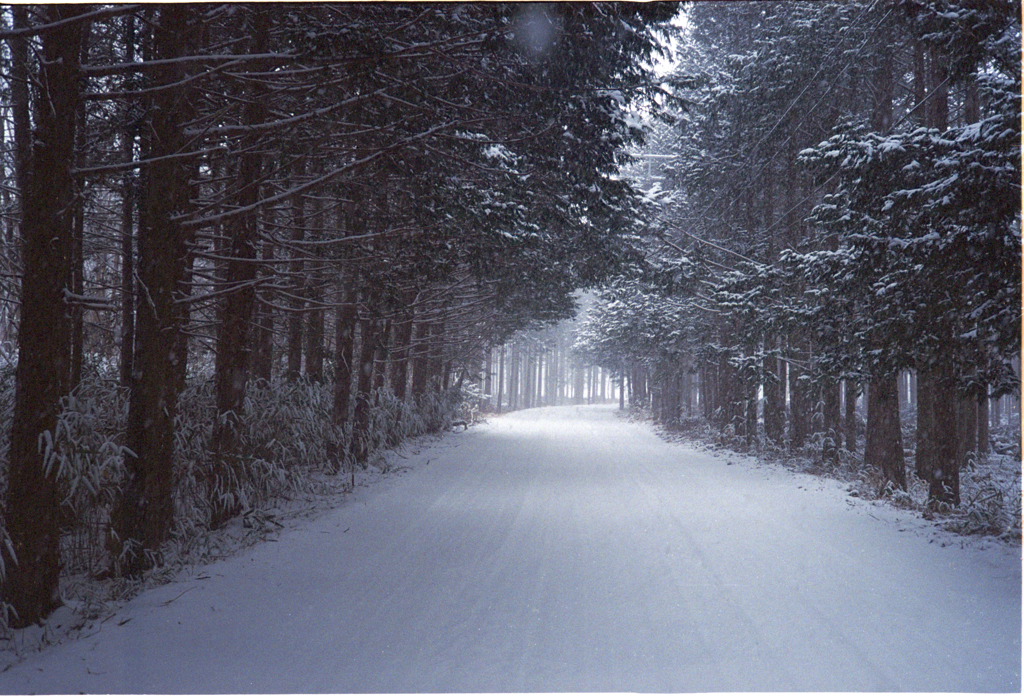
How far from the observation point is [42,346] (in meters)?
4.02

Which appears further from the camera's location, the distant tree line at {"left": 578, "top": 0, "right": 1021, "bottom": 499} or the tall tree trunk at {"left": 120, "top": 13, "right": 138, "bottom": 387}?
the tall tree trunk at {"left": 120, "top": 13, "right": 138, "bottom": 387}

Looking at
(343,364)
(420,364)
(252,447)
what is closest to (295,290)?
(252,447)

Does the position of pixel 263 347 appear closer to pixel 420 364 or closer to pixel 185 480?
pixel 185 480

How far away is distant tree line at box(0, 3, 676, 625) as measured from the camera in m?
4.14

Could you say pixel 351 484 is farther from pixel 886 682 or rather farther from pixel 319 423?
pixel 886 682

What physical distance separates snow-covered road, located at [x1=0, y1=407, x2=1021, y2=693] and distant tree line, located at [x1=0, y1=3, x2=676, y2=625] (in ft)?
3.83

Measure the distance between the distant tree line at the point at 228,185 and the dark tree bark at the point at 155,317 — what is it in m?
0.02

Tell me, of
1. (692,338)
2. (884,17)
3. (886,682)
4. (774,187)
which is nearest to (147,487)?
(886,682)

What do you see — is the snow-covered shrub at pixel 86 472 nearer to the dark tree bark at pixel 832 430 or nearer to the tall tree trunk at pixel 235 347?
the tall tree trunk at pixel 235 347

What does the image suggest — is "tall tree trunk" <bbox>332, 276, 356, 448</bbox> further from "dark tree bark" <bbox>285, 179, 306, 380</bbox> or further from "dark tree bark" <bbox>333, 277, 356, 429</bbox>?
"dark tree bark" <bbox>285, 179, 306, 380</bbox>

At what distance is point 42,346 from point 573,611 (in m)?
4.01

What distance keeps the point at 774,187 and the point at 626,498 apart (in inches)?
481

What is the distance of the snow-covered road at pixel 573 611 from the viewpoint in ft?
10.9

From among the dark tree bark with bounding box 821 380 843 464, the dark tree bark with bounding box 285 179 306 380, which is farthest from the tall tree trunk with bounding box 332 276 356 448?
the dark tree bark with bounding box 821 380 843 464
